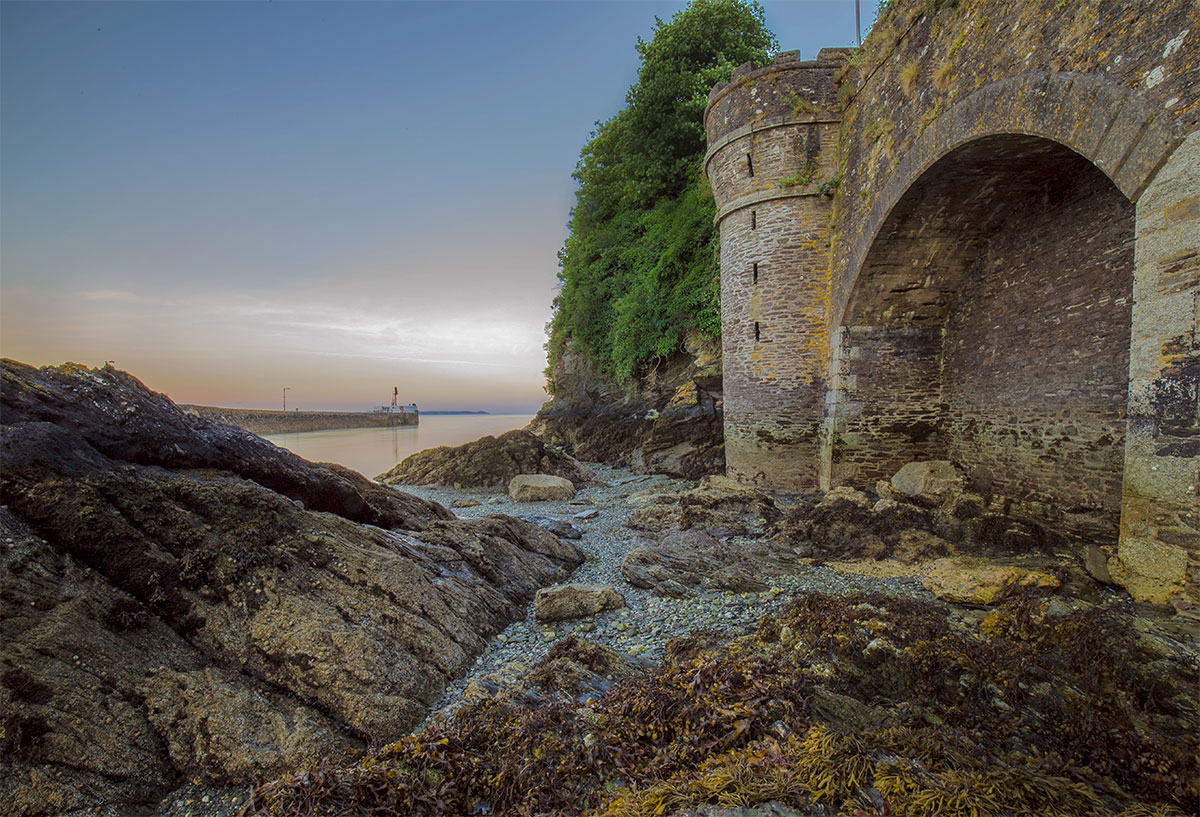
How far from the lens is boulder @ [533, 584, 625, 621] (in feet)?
16.5

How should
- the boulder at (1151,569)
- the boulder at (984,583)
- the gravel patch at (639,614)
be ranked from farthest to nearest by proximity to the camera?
1. the boulder at (984,583)
2. the boulder at (1151,569)
3. the gravel patch at (639,614)

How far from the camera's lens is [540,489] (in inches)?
474

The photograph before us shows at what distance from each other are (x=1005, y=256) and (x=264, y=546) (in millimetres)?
9964

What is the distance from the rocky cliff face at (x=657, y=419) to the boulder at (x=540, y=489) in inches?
120

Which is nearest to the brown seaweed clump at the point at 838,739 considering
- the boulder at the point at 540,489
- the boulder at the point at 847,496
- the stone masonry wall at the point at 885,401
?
the boulder at the point at 847,496

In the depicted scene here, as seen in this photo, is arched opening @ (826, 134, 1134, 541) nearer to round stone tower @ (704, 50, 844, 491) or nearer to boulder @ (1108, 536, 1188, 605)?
round stone tower @ (704, 50, 844, 491)

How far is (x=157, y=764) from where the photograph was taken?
2.62 m

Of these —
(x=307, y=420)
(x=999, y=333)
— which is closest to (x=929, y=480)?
(x=999, y=333)

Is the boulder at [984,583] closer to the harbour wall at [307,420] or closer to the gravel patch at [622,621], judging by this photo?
the gravel patch at [622,621]

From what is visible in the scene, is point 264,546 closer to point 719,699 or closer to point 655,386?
point 719,699

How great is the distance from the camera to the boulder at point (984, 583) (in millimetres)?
4969

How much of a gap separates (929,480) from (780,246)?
513cm

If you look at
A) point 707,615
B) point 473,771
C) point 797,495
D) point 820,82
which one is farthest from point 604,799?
point 820,82

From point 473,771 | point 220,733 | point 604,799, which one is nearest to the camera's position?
point 604,799
